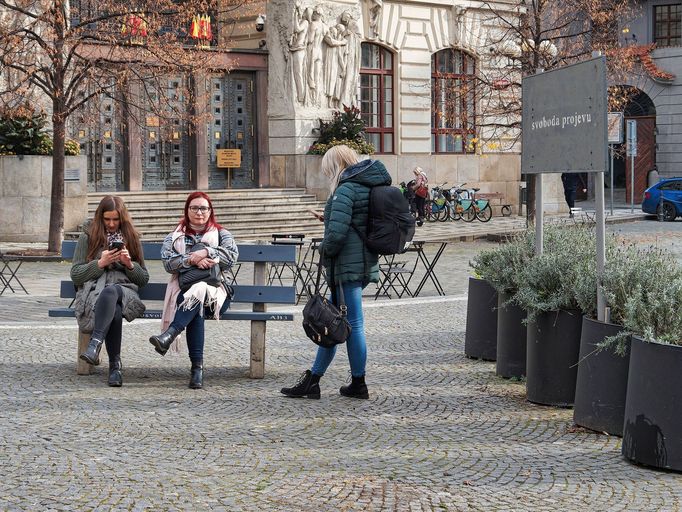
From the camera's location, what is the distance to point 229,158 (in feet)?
112

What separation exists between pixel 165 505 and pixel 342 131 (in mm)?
27254

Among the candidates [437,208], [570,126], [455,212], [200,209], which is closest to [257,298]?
[200,209]

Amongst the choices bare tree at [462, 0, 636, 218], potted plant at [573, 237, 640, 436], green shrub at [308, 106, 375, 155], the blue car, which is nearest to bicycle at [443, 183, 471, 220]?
green shrub at [308, 106, 375, 155]

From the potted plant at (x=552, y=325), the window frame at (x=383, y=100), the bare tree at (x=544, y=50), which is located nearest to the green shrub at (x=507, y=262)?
the potted plant at (x=552, y=325)

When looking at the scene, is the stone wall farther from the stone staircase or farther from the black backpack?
the black backpack

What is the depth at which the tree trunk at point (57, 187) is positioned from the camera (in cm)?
2345

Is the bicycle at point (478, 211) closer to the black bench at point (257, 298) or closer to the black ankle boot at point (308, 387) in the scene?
the black bench at point (257, 298)

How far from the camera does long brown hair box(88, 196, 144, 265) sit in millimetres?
10227

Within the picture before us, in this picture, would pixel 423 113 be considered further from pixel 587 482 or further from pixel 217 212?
pixel 587 482

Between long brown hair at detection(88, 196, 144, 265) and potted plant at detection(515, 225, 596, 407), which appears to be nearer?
potted plant at detection(515, 225, 596, 407)

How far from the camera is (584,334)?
816 cm

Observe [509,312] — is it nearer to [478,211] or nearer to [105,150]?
[105,150]

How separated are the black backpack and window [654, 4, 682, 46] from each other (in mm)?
45498

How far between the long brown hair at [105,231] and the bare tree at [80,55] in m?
12.4
